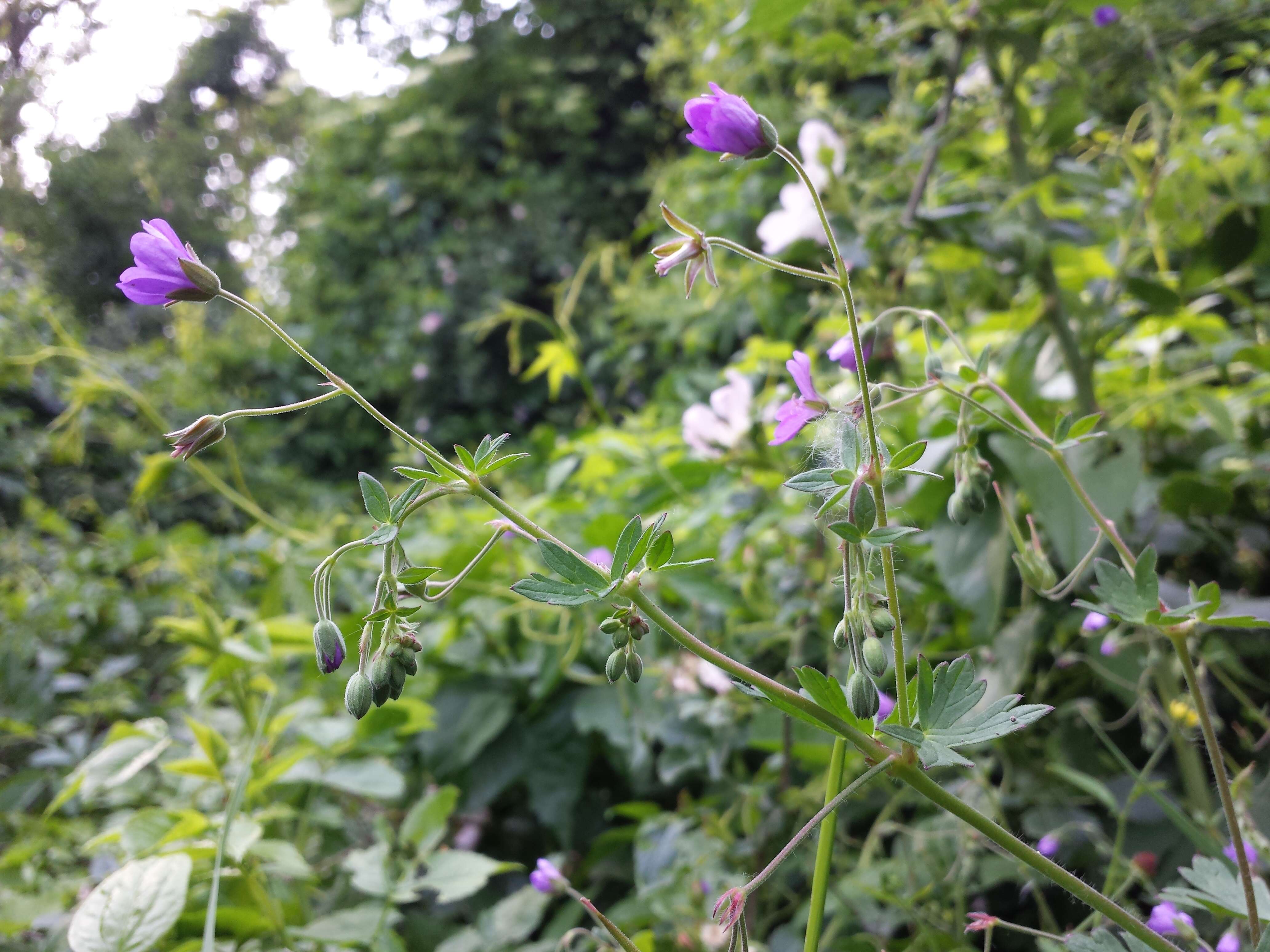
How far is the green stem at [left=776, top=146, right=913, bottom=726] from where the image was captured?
0.30 metres

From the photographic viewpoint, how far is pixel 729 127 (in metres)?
0.33

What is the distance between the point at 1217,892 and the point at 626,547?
0.34 meters

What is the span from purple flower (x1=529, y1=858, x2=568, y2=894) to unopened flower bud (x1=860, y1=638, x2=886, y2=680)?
11.6 inches

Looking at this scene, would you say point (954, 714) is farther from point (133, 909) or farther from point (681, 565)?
point (133, 909)

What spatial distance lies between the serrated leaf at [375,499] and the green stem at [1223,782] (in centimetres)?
37

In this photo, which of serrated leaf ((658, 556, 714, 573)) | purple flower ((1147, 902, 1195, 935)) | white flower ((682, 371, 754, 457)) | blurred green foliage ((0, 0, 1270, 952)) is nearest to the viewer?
serrated leaf ((658, 556, 714, 573))

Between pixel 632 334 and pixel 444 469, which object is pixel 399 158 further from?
pixel 444 469

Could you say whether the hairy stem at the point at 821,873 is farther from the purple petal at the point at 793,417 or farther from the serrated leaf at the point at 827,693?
the purple petal at the point at 793,417

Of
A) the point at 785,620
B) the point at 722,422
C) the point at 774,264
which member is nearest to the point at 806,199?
the point at 722,422

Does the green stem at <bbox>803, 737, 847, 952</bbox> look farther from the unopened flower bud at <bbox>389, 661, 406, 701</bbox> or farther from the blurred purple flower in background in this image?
the blurred purple flower in background

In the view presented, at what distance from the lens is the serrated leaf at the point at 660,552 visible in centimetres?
32

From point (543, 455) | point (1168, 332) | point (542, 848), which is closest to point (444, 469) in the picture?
point (542, 848)

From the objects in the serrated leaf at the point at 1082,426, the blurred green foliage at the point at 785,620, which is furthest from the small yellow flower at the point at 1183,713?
the serrated leaf at the point at 1082,426

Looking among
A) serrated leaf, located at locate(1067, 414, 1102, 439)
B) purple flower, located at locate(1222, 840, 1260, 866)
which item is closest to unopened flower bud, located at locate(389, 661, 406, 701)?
serrated leaf, located at locate(1067, 414, 1102, 439)
